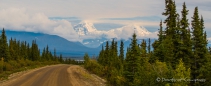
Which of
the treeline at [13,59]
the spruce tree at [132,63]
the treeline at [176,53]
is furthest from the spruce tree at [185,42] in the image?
the treeline at [13,59]

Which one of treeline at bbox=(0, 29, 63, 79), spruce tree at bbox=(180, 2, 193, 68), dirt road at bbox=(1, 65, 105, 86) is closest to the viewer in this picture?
dirt road at bbox=(1, 65, 105, 86)

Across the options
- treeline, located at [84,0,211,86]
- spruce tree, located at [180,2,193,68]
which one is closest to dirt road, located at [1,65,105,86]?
treeline, located at [84,0,211,86]

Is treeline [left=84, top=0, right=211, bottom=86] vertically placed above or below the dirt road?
above

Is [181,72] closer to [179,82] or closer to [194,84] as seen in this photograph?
[179,82]

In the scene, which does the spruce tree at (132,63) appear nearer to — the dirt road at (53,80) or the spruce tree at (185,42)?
the dirt road at (53,80)

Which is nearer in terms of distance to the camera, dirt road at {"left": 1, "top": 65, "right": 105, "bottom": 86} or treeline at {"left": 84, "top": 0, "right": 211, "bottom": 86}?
dirt road at {"left": 1, "top": 65, "right": 105, "bottom": 86}

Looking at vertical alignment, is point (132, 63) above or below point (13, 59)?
above

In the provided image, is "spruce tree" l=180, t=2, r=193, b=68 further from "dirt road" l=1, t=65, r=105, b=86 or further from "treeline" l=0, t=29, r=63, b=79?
"treeline" l=0, t=29, r=63, b=79

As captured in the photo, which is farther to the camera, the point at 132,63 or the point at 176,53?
the point at 176,53

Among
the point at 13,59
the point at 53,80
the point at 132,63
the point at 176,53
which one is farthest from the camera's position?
the point at 13,59

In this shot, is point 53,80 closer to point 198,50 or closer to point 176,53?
point 176,53

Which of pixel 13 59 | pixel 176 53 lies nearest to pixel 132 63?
pixel 176 53

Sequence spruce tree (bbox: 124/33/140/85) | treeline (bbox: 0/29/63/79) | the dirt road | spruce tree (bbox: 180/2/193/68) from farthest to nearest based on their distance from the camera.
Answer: treeline (bbox: 0/29/63/79) < spruce tree (bbox: 180/2/193/68) < spruce tree (bbox: 124/33/140/85) < the dirt road

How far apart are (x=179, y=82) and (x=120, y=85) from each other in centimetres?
991
